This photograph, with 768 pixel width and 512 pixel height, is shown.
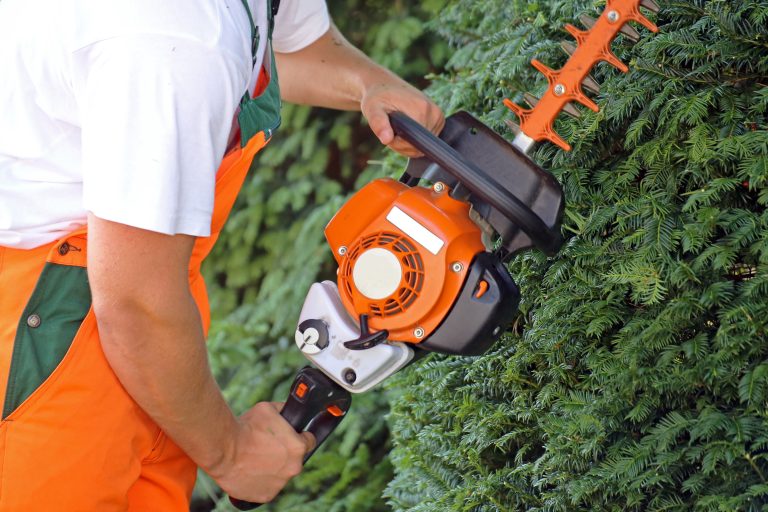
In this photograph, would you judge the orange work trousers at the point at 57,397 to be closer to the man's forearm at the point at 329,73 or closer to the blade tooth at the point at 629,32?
the man's forearm at the point at 329,73

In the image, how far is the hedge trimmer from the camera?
5.86 ft

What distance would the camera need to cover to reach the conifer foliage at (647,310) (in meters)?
1.55

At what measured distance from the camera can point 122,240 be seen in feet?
4.85

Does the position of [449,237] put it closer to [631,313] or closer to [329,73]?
[631,313]

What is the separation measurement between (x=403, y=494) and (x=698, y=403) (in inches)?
39.1

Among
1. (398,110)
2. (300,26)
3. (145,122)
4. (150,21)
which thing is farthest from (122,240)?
(300,26)

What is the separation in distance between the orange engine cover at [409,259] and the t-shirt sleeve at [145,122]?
0.51m

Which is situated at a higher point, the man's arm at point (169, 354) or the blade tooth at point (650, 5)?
the blade tooth at point (650, 5)

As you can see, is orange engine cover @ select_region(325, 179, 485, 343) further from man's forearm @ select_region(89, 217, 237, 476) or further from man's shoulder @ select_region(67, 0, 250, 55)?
man's shoulder @ select_region(67, 0, 250, 55)

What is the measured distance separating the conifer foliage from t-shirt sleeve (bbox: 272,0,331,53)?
0.56 metres

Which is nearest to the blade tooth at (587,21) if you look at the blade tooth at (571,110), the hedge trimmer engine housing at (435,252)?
the blade tooth at (571,110)

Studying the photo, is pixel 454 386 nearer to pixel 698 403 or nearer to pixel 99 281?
pixel 698 403

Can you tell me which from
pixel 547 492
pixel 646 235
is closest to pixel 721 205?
pixel 646 235

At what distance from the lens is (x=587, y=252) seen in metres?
1.79
